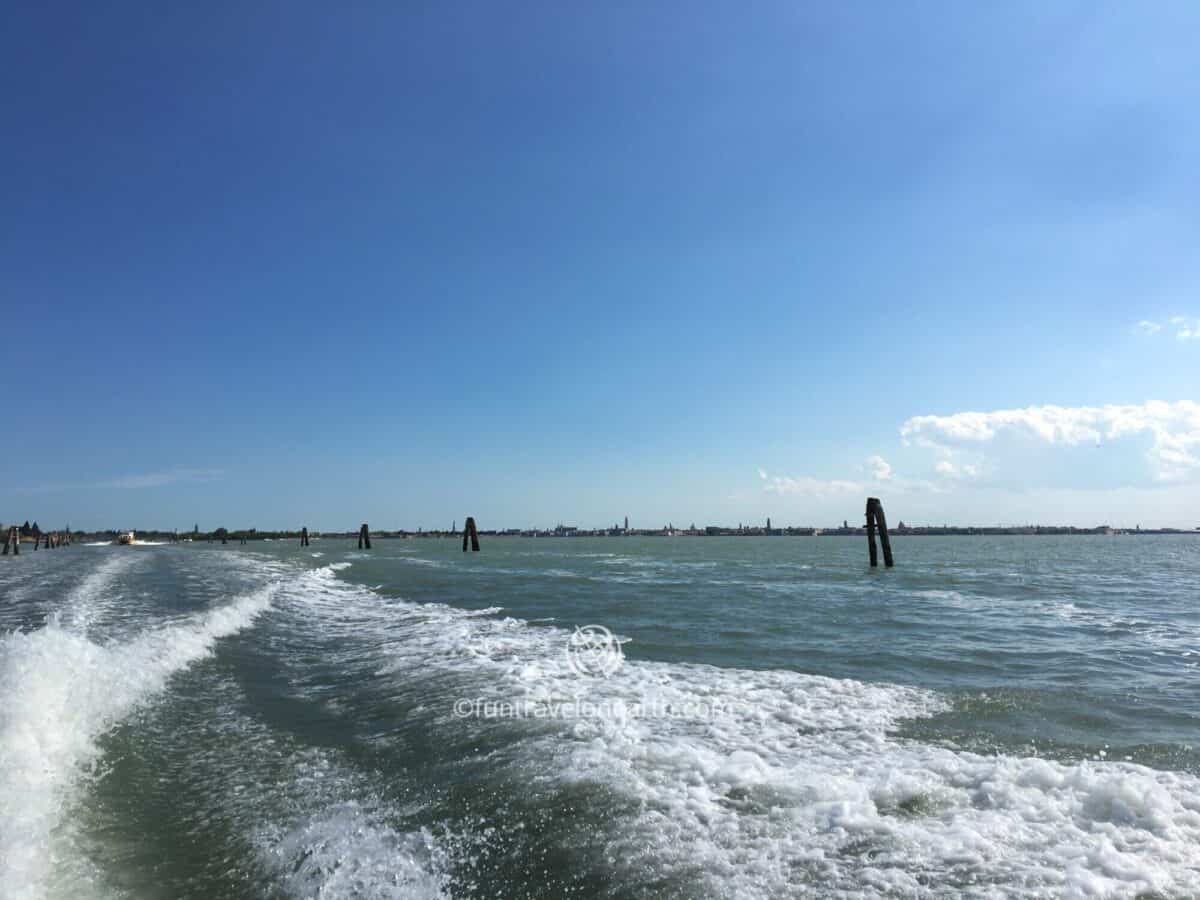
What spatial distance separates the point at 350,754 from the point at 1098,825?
563 centimetres

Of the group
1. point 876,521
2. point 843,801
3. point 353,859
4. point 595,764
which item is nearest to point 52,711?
point 353,859

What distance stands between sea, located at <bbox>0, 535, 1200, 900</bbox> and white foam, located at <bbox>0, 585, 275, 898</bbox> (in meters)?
0.03

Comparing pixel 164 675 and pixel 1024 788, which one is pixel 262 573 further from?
pixel 1024 788

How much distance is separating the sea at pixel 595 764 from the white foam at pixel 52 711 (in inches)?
1.2

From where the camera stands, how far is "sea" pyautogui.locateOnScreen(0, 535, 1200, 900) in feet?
12.5

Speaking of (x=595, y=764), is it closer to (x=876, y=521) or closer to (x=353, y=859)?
(x=353, y=859)

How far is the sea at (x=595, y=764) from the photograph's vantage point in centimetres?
382

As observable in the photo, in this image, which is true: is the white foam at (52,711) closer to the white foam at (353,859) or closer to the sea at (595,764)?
the sea at (595,764)

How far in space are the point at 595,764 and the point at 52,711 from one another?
508 cm

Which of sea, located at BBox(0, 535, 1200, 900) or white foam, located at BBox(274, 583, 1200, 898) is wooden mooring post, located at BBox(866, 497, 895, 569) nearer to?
sea, located at BBox(0, 535, 1200, 900)

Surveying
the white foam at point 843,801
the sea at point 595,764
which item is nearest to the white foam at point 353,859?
the sea at point 595,764

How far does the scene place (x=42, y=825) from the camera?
4.29 m

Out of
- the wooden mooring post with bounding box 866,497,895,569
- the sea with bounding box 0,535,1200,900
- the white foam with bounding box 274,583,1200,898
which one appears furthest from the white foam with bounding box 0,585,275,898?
the wooden mooring post with bounding box 866,497,895,569

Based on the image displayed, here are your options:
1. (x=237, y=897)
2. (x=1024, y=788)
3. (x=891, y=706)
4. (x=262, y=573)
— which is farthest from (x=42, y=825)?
(x=262, y=573)
